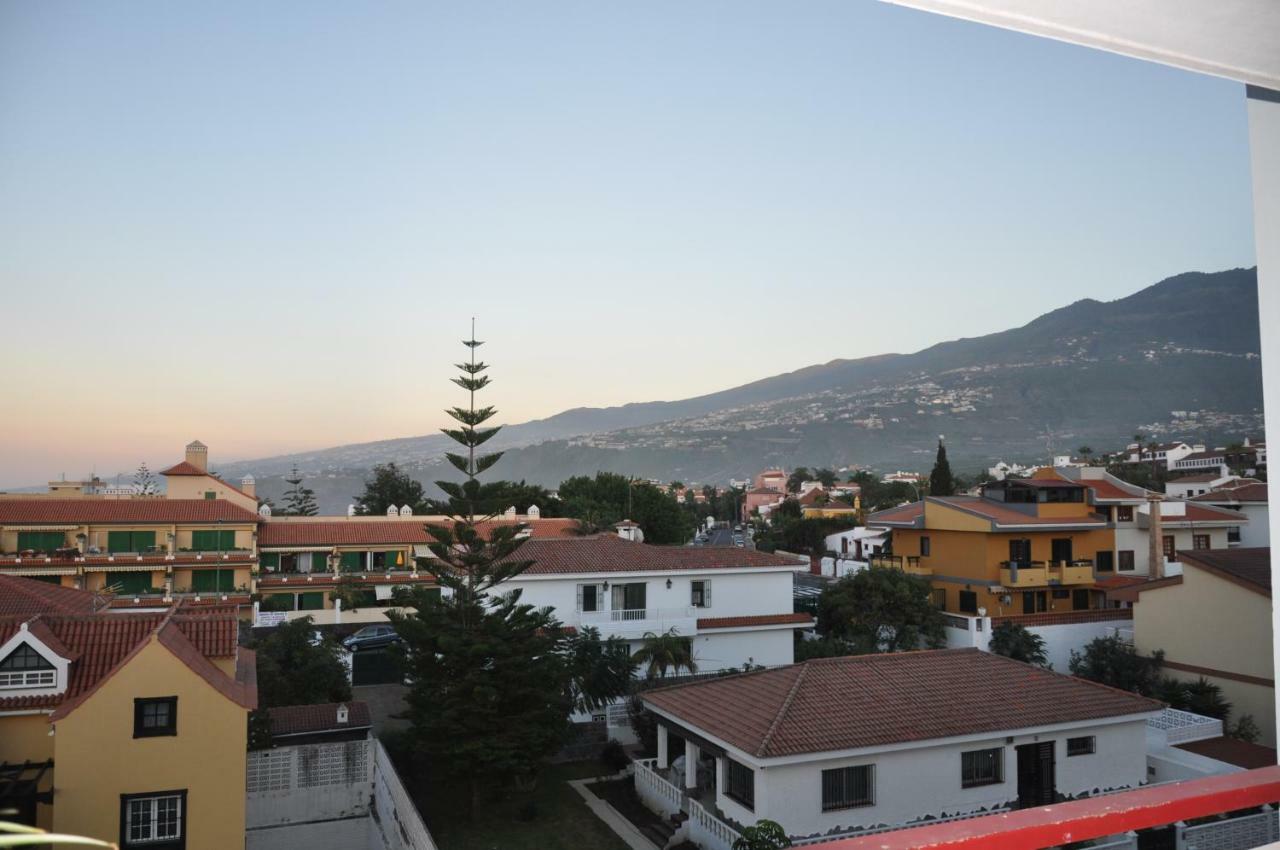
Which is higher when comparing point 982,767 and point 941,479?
point 941,479

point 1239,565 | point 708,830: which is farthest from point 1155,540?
point 708,830

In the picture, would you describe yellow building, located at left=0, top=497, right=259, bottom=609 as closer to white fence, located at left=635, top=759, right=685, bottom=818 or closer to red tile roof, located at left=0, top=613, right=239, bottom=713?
red tile roof, located at left=0, top=613, right=239, bottom=713

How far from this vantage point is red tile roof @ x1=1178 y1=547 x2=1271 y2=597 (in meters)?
15.1

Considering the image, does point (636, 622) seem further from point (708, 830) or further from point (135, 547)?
point (135, 547)

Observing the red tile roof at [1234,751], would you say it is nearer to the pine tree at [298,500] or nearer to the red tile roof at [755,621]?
the red tile roof at [755,621]

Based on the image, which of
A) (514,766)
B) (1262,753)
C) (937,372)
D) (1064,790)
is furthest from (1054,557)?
(937,372)

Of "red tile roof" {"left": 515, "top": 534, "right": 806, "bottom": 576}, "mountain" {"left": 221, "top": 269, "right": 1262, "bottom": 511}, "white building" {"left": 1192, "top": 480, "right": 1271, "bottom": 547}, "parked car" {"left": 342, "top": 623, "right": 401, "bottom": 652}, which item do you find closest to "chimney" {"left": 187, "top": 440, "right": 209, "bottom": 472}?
"parked car" {"left": 342, "top": 623, "right": 401, "bottom": 652}

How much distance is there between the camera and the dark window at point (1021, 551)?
2181cm

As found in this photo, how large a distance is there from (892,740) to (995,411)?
Result: 115172 mm

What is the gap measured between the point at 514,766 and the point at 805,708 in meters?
4.13

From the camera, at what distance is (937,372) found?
513ft

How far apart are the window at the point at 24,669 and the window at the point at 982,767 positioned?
1035cm

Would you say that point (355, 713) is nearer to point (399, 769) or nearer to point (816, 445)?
point (399, 769)

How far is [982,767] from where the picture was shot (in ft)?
37.2
